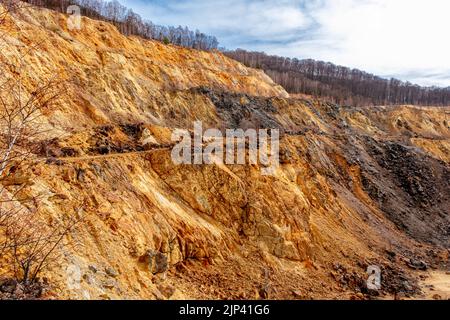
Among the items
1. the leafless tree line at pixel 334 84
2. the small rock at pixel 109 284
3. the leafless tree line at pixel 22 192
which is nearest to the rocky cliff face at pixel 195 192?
the small rock at pixel 109 284

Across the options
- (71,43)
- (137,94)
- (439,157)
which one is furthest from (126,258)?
(439,157)

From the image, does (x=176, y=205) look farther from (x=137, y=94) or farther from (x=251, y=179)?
(x=137, y=94)

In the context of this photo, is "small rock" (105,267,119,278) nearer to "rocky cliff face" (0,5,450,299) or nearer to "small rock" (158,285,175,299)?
"rocky cliff face" (0,5,450,299)

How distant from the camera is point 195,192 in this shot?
16250 millimetres

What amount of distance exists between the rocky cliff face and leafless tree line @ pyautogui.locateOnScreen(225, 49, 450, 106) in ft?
177

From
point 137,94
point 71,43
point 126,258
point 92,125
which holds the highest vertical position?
point 71,43

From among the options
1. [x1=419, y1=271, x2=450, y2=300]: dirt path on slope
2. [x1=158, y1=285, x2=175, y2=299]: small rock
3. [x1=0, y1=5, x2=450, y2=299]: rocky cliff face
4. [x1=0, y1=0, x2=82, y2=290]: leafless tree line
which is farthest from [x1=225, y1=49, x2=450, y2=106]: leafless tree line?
[x1=0, y1=0, x2=82, y2=290]: leafless tree line

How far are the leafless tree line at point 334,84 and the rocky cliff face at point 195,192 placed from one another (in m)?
54.0

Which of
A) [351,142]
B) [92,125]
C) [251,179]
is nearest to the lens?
[251,179]

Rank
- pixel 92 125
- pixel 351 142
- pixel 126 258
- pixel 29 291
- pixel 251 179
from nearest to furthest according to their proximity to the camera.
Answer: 1. pixel 29 291
2. pixel 126 258
3. pixel 251 179
4. pixel 92 125
5. pixel 351 142

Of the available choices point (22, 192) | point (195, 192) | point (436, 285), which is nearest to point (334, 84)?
point (436, 285)
